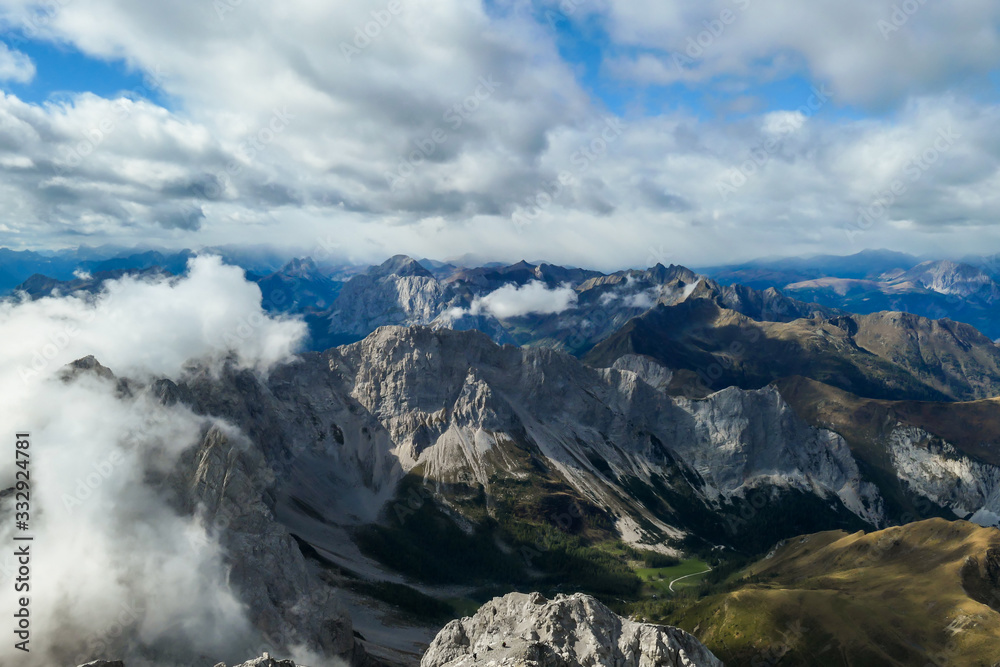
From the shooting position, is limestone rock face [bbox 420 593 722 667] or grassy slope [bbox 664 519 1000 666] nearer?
limestone rock face [bbox 420 593 722 667]

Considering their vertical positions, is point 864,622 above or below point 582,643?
below

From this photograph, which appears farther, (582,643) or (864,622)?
(864,622)

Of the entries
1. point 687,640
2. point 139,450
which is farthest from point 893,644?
point 139,450

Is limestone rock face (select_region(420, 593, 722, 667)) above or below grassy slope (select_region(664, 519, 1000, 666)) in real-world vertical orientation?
above

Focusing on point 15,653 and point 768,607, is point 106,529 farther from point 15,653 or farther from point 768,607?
point 768,607

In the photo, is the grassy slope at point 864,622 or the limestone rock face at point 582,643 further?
the grassy slope at point 864,622

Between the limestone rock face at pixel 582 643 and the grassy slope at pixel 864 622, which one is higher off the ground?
the limestone rock face at pixel 582 643

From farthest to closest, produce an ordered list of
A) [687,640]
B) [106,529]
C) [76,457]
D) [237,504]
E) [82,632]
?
[237,504] → [76,457] → [106,529] → [82,632] → [687,640]

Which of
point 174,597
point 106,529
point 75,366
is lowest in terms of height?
point 174,597
